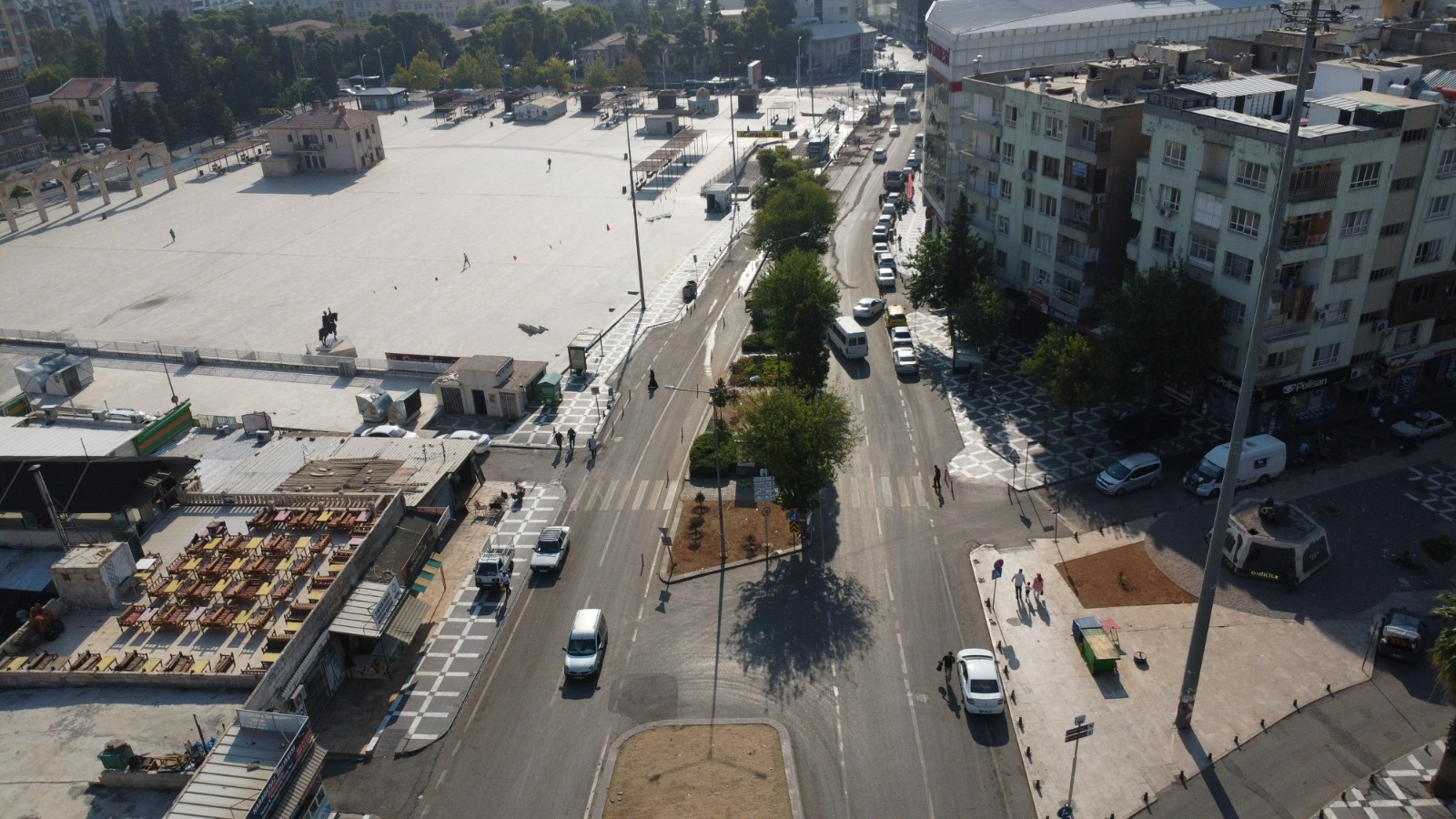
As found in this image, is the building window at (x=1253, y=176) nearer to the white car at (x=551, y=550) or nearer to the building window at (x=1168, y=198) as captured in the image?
the building window at (x=1168, y=198)

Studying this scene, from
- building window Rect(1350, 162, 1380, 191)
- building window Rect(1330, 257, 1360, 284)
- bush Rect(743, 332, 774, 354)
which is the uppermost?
building window Rect(1350, 162, 1380, 191)

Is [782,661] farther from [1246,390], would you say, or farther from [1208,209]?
[1208,209]

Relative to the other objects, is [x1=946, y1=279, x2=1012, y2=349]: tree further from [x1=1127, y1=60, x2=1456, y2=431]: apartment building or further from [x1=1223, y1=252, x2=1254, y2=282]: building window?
[x1=1223, y1=252, x2=1254, y2=282]: building window

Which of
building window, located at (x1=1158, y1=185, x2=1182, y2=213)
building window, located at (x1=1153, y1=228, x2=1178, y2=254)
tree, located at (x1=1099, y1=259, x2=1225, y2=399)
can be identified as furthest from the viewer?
building window, located at (x1=1153, y1=228, x2=1178, y2=254)

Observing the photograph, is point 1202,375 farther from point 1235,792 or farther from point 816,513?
point 1235,792

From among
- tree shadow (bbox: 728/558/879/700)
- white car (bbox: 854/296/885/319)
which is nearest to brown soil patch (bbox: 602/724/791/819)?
tree shadow (bbox: 728/558/879/700)
